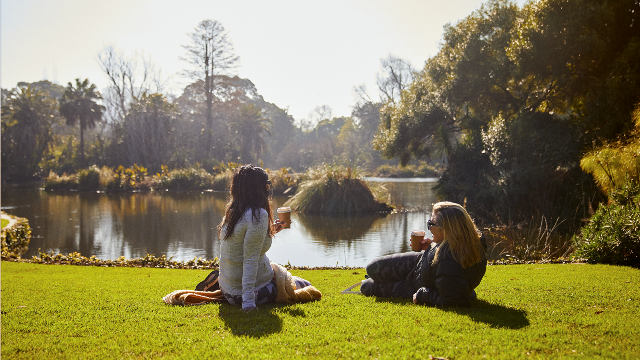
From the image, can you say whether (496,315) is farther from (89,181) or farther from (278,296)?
(89,181)

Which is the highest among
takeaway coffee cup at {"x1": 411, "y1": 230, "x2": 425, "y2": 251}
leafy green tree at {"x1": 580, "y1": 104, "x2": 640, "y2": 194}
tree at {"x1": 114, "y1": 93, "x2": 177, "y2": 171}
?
tree at {"x1": 114, "y1": 93, "x2": 177, "y2": 171}

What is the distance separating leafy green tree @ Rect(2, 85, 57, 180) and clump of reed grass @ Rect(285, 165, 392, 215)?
2907 centimetres

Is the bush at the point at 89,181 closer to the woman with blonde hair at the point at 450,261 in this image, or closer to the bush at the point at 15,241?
the bush at the point at 15,241

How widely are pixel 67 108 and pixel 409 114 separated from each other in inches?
1229

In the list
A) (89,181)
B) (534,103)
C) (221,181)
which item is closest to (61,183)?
(89,181)

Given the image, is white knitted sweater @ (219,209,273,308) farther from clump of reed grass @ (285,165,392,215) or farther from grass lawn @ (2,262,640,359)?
clump of reed grass @ (285,165,392,215)

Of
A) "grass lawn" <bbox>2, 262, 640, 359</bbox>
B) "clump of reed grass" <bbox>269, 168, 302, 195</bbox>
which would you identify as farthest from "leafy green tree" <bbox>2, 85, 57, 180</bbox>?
"grass lawn" <bbox>2, 262, 640, 359</bbox>

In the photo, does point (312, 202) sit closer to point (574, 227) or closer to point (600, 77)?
point (574, 227)

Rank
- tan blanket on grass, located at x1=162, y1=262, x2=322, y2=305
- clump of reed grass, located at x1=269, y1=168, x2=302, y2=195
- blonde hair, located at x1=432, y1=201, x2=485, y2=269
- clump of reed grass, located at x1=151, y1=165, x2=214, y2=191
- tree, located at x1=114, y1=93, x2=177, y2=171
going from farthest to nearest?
tree, located at x1=114, y1=93, x2=177, y2=171, clump of reed grass, located at x1=151, y1=165, x2=214, y2=191, clump of reed grass, located at x1=269, y1=168, x2=302, y2=195, tan blanket on grass, located at x1=162, y1=262, x2=322, y2=305, blonde hair, located at x1=432, y1=201, x2=485, y2=269

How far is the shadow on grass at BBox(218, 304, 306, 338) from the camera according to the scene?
3.02 meters

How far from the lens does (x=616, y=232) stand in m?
6.78

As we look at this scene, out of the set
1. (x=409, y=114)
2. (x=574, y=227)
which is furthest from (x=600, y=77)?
(x=409, y=114)

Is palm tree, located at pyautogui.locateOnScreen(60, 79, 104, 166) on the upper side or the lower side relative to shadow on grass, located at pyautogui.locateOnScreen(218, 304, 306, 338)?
upper

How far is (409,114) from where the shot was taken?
1956 cm
